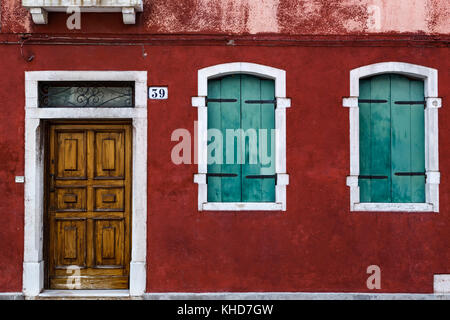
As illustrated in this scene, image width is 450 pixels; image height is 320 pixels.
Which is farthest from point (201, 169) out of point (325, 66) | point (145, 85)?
point (325, 66)

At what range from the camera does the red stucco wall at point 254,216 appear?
25.6ft

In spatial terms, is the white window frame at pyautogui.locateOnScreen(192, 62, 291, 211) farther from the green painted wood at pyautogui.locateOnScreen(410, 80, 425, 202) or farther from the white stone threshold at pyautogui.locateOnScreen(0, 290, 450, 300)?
the green painted wood at pyautogui.locateOnScreen(410, 80, 425, 202)

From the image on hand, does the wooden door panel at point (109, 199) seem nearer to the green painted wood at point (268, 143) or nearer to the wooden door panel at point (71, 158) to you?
the wooden door panel at point (71, 158)

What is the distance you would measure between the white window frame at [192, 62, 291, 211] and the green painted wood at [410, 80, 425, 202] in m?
1.78

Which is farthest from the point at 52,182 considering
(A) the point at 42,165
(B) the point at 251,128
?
(B) the point at 251,128

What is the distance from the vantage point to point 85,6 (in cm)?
754

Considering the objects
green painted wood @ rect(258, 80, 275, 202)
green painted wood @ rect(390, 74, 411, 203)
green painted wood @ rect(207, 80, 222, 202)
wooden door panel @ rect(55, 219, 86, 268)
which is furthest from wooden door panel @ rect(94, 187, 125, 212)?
green painted wood @ rect(390, 74, 411, 203)

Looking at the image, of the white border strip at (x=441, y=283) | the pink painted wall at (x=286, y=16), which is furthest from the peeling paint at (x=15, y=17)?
the white border strip at (x=441, y=283)

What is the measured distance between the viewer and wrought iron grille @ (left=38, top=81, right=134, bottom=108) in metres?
7.99

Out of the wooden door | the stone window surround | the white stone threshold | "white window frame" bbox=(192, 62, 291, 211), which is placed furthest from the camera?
the wooden door

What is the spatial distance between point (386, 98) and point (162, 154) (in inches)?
127

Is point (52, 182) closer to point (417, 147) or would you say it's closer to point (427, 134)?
point (417, 147)

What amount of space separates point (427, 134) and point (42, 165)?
5.34 metres

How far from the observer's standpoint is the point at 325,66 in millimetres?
7930
